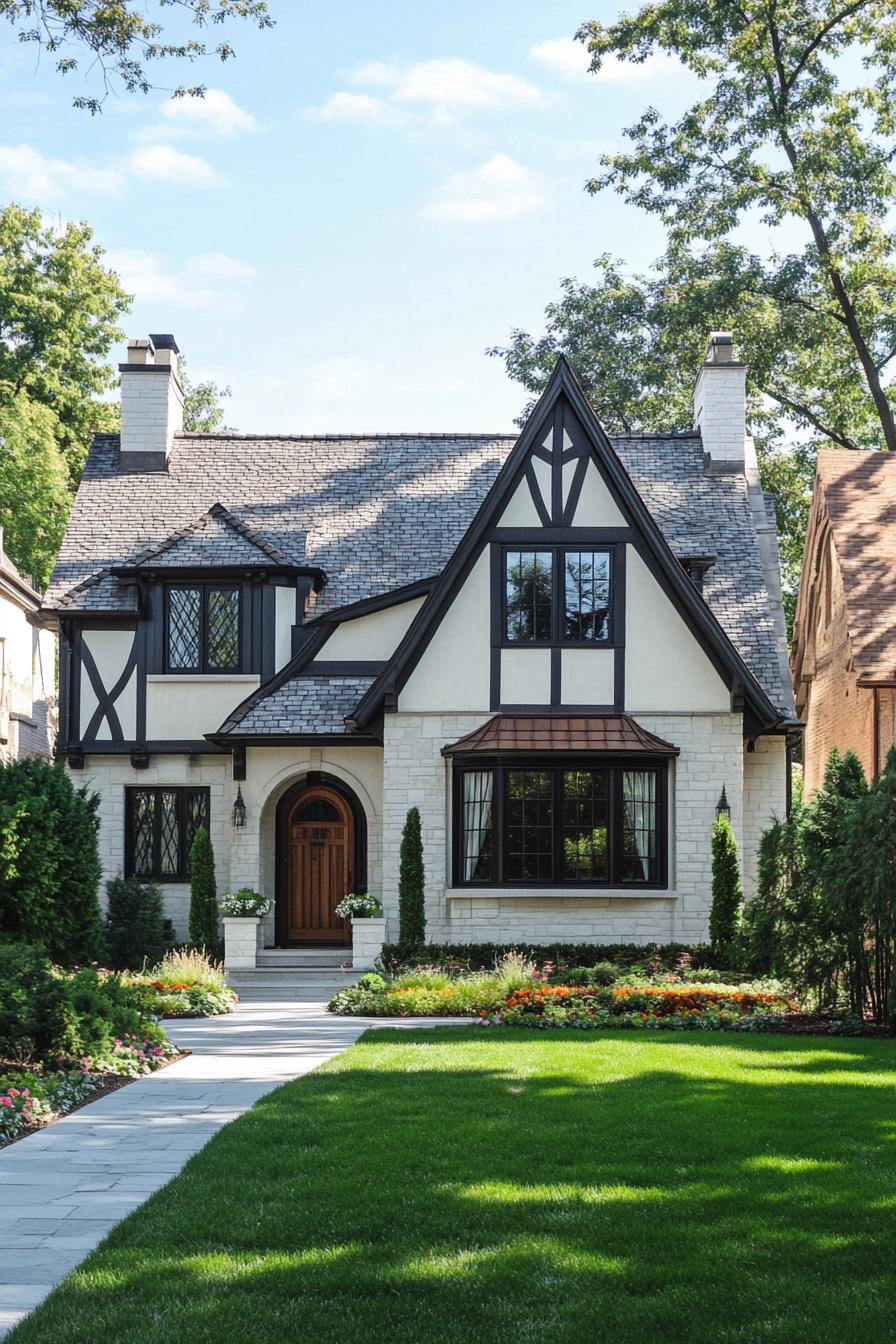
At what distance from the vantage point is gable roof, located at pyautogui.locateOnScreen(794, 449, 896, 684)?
20969mm

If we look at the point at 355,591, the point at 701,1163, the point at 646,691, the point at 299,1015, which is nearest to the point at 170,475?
the point at 355,591

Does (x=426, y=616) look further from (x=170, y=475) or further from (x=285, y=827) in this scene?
(x=170, y=475)

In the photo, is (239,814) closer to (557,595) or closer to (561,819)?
(561,819)

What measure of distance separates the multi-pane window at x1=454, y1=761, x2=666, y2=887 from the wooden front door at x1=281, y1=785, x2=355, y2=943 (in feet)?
10.1

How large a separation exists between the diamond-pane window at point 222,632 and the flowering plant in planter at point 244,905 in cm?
384

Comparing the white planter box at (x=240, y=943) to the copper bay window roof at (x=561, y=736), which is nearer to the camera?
the copper bay window roof at (x=561, y=736)

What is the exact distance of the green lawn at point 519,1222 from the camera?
531cm

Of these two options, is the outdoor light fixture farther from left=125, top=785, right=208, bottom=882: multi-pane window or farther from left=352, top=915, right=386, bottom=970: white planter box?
left=352, top=915, right=386, bottom=970: white planter box

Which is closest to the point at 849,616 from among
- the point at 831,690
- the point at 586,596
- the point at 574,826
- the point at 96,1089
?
the point at 831,690

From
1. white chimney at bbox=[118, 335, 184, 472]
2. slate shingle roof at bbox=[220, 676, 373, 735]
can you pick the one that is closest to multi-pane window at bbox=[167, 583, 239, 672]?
slate shingle roof at bbox=[220, 676, 373, 735]

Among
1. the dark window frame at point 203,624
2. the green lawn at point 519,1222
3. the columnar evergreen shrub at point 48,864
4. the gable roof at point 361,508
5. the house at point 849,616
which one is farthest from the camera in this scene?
the gable roof at point 361,508

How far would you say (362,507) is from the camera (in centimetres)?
2450

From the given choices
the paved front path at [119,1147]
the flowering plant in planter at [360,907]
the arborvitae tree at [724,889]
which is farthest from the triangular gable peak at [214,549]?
the paved front path at [119,1147]

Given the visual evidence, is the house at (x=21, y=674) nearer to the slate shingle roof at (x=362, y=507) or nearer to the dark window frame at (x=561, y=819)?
the slate shingle roof at (x=362, y=507)
